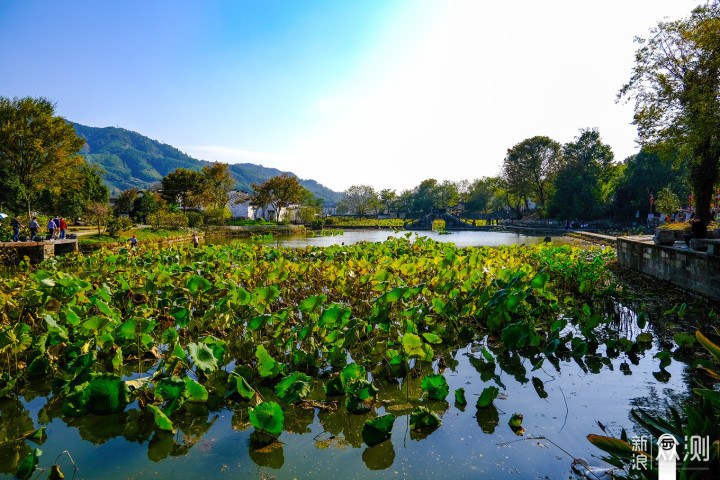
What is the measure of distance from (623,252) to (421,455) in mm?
14628

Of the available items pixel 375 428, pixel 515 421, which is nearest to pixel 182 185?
pixel 375 428

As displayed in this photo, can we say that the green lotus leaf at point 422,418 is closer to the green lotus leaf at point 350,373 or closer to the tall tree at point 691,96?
the green lotus leaf at point 350,373

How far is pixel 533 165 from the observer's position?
5169cm

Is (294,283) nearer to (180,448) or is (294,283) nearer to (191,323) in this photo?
(191,323)

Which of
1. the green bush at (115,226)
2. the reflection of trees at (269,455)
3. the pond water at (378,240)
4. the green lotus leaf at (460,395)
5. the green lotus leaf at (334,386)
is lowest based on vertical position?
the pond water at (378,240)

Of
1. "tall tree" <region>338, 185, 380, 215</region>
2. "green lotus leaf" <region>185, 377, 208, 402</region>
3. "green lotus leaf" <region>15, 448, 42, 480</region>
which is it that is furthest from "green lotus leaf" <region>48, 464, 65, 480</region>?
"tall tree" <region>338, 185, 380, 215</region>

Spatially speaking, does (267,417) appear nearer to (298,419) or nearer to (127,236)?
(298,419)

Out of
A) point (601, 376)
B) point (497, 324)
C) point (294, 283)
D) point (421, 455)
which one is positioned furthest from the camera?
Result: point (294, 283)

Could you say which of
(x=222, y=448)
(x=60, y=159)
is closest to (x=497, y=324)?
(x=222, y=448)

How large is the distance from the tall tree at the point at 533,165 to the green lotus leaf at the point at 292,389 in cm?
5233

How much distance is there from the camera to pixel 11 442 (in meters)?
3.01

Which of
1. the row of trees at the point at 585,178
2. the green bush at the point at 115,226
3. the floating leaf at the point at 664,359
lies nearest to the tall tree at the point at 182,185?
the green bush at the point at 115,226

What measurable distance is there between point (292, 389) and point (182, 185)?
Answer: 42.4 m

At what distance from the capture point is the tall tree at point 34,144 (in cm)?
2342
